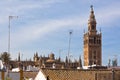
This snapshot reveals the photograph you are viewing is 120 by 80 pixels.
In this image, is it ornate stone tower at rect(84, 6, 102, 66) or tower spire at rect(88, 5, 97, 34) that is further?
ornate stone tower at rect(84, 6, 102, 66)

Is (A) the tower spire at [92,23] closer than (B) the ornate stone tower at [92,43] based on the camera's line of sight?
Yes

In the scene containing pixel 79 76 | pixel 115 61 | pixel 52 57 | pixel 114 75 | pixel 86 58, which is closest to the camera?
pixel 114 75

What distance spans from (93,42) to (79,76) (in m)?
122

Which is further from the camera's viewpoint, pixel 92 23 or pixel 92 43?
pixel 92 43

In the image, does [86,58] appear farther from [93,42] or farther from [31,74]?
[31,74]

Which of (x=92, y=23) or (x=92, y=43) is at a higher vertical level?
(x=92, y=23)

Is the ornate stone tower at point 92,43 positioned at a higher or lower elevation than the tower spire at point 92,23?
lower

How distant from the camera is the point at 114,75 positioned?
33.5 meters

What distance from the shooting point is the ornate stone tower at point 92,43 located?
15550cm

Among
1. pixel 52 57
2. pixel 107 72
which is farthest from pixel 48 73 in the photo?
pixel 52 57

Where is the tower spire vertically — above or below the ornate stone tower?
above

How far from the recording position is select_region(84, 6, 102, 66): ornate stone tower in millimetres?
155500

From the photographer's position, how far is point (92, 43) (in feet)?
521

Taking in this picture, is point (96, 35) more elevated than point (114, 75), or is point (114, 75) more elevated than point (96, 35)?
point (96, 35)
